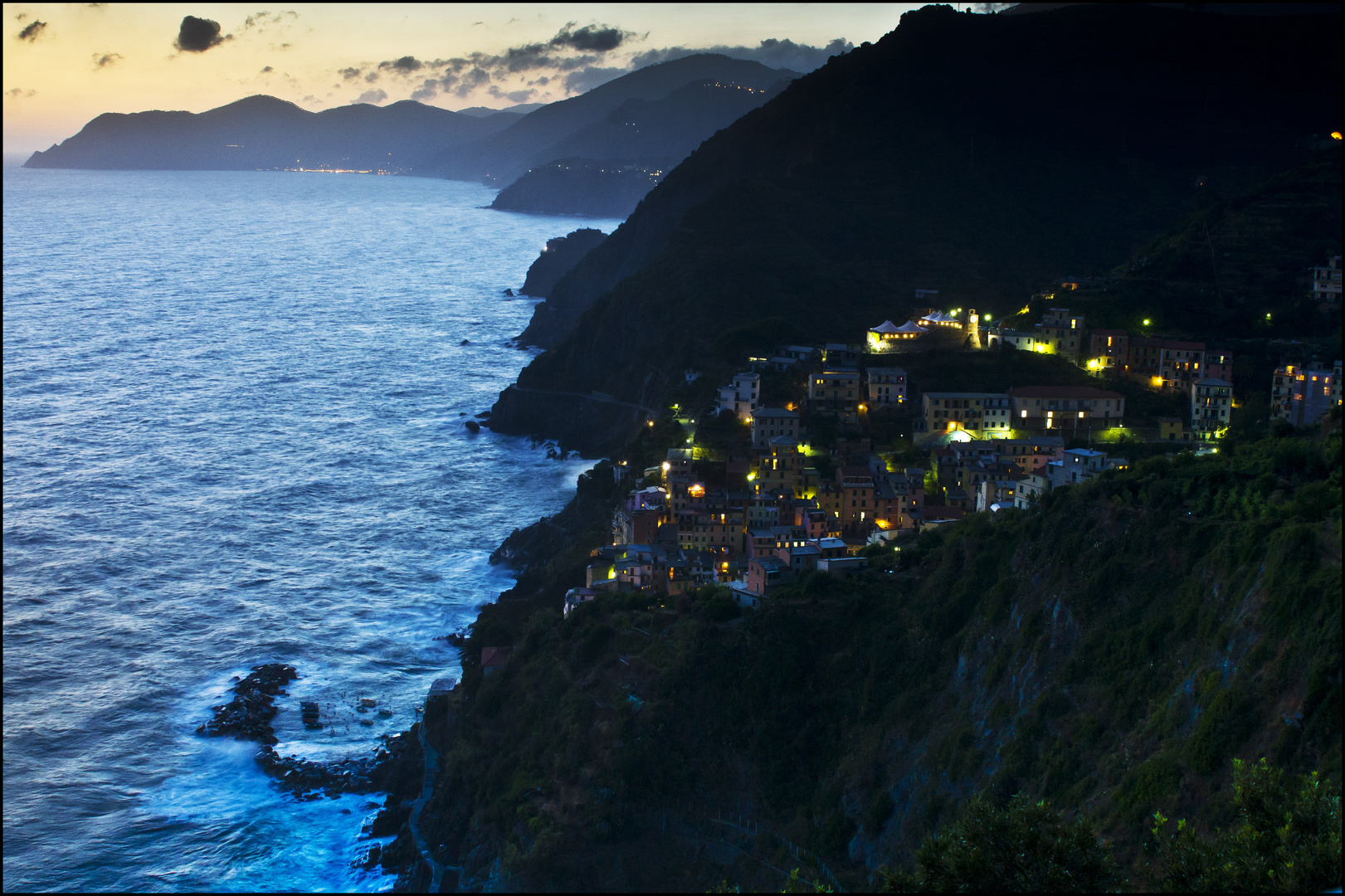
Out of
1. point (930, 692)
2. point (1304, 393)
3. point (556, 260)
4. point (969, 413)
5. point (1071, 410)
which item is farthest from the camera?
point (556, 260)

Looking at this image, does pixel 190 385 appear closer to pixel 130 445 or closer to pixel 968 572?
pixel 130 445

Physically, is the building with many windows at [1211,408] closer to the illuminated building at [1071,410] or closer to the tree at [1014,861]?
the illuminated building at [1071,410]

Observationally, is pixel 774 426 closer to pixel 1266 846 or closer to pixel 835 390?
pixel 835 390

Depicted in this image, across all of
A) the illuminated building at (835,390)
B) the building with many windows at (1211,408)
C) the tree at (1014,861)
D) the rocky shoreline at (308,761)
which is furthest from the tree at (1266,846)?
the illuminated building at (835,390)

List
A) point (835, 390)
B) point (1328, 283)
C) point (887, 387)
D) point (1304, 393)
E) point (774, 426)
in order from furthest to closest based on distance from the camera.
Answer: point (835, 390) → point (887, 387) → point (1328, 283) → point (774, 426) → point (1304, 393)

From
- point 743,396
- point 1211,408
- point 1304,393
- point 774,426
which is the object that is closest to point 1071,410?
point 1211,408

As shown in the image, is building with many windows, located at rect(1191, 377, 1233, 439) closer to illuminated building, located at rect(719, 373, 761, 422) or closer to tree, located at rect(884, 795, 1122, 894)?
illuminated building, located at rect(719, 373, 761, 422)

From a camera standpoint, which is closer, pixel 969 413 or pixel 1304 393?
pixel 1304 393
